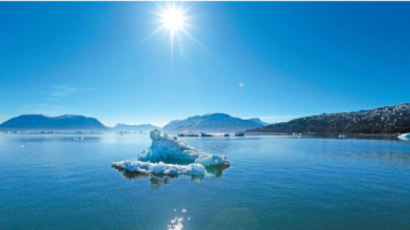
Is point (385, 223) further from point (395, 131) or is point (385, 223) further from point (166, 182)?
point (395, 131)

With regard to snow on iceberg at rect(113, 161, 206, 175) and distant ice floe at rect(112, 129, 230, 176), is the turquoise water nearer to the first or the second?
snow on iceberg at rect(113, 161, 206, 175)

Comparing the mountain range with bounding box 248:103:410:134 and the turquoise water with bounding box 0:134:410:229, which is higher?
the mountain range with bounding box 248:103:410:134

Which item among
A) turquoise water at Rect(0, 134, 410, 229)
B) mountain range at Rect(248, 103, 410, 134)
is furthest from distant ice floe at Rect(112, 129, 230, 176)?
mountain range at Rect(248, 103, 410, 134)

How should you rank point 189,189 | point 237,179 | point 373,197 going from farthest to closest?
point 237,179
point 189,189
point 373,197

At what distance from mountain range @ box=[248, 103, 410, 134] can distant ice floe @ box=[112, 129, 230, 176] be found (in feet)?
506

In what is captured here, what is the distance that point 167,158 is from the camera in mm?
24750

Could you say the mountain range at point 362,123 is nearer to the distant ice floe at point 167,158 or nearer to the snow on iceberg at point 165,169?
the distant ice floe at point 167,158

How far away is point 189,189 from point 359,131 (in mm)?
169940

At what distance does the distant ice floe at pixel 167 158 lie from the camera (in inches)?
776

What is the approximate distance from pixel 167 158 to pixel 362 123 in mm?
179365

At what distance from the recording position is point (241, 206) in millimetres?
10875

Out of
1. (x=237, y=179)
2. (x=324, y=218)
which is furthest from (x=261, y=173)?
(x=324, y=218)

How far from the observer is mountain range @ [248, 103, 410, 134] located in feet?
437

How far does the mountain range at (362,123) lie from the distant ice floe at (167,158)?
154293mm
